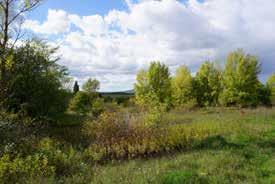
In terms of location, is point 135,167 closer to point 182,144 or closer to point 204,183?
point 204,183

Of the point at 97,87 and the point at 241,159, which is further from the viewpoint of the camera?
the point at 97,87

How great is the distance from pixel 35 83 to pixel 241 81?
30329 millimetres

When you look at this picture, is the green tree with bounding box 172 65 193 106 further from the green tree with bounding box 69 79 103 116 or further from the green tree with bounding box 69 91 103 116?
the green tree with bounding box 69 91 103 116

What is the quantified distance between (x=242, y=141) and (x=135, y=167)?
17.4ft

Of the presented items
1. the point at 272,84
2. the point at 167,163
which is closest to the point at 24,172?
the point at 167,163

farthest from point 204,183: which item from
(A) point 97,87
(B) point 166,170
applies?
(A) point 97,87

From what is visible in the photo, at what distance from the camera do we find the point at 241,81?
42625 millimetres

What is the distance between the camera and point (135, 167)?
9227 millimetres

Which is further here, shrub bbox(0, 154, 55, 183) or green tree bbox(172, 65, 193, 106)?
green tree bbox(172, 65, 193, 106)

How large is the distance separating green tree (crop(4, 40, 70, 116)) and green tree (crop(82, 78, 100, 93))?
23.9 metres

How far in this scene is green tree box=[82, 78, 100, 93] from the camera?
43.1 meters

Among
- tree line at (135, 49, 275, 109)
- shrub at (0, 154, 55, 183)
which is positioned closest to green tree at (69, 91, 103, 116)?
tree line at (135, 49, 275, 109)

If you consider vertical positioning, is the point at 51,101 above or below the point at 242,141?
above

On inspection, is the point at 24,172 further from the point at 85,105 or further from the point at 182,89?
the point at 182,89
